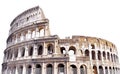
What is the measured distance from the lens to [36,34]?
82.1ft

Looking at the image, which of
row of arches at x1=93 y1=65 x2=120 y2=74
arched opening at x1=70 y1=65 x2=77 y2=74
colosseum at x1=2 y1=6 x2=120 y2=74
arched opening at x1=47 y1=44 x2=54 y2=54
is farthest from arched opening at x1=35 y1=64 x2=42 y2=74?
row of arches at x1=93 y1=65 x2=120 y2=74

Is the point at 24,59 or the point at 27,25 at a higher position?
the point at 27,25

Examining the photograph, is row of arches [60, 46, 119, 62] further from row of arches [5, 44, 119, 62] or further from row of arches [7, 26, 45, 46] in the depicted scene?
row of arches [7, 26, 45, 46]

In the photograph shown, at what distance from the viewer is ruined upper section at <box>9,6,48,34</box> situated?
25.7m

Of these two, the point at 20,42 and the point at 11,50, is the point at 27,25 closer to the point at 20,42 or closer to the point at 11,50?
the point at 20,42

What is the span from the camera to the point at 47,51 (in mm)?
23438

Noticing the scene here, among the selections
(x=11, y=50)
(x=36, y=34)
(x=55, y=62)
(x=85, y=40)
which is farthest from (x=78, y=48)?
(x=11, y=50)

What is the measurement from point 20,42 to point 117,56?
1871 cm

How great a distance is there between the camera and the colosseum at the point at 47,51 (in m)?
22.4

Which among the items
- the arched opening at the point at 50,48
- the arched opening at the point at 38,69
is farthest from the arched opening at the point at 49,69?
the arched opening at the point at 50,48

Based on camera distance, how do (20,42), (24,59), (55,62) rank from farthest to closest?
(20,42)
(24,59)
(55,62)

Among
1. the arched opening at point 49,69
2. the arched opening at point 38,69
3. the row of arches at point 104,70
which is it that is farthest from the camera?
the row of arches at point 104,70

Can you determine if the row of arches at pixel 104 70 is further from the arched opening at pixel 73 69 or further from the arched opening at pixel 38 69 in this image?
the arched opening at pixel 38 69

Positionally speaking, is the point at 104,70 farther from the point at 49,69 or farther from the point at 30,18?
the point at 30,18
